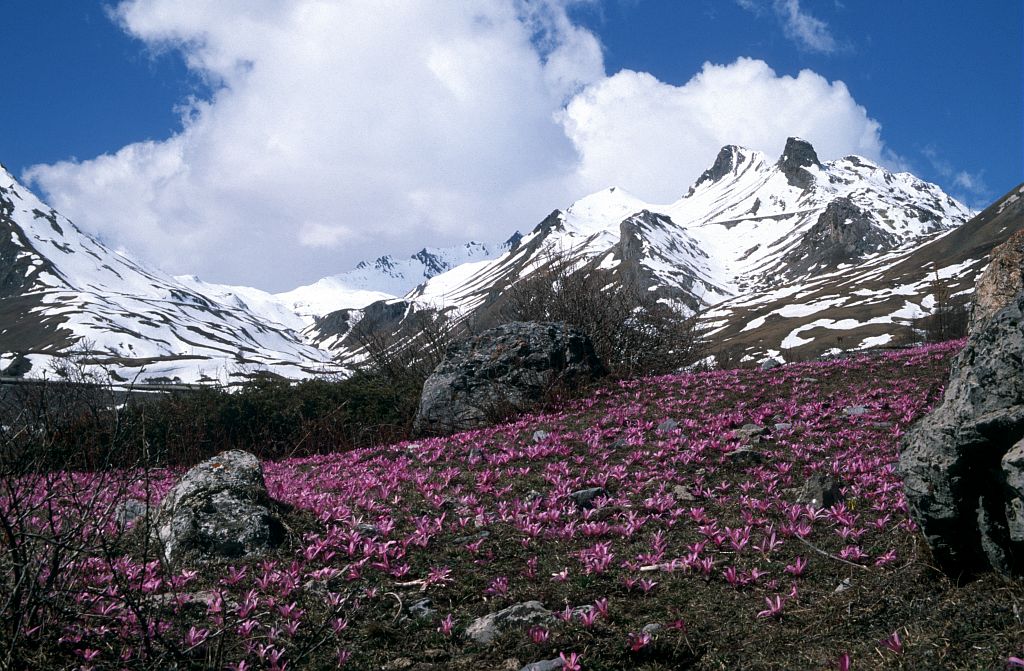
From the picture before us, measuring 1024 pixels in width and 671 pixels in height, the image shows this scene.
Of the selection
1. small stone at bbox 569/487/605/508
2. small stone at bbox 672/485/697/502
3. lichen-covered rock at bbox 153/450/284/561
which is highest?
lichen-covered rock at bbox 153/450/284/561

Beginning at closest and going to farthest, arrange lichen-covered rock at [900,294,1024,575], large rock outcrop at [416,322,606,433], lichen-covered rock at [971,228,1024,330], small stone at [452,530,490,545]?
lichen-covered rock at [900,294,1024,575] < small stone at [452,530,490,545] < lichen-covered rock at [971,228,1024,330] < large rock outcrop at [416,322,606,433]

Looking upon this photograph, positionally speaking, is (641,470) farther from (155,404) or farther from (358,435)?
(155,404)

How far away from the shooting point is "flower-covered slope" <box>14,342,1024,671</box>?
387cm

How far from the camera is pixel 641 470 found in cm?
805

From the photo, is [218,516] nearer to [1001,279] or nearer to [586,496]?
[586,496]

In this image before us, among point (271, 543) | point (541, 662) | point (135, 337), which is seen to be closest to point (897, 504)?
point (541, 662)

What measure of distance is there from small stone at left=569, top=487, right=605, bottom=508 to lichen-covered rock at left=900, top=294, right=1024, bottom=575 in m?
3.40

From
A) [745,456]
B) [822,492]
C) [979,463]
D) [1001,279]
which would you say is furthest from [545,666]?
→ [1001,279]

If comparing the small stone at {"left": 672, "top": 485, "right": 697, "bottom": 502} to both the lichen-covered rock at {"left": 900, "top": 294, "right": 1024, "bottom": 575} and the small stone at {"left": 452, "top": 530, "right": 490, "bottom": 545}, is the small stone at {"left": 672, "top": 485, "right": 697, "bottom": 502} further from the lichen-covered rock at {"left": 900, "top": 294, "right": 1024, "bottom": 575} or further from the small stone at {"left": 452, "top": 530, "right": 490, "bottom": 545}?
the lichen-covered rock at {"left": 900, "top": 294, "right": 1024, "bottom": 575}

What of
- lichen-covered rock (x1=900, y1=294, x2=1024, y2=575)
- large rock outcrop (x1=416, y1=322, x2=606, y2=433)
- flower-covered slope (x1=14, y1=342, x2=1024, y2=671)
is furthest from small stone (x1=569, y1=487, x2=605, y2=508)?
large rock outcrop (x1=416, y1=322, x2=606, y2=433)

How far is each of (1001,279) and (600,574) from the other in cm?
1118

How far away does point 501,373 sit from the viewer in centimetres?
1390

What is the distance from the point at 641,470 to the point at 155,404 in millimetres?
11797

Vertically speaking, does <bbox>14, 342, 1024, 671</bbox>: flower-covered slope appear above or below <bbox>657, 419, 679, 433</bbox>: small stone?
below
